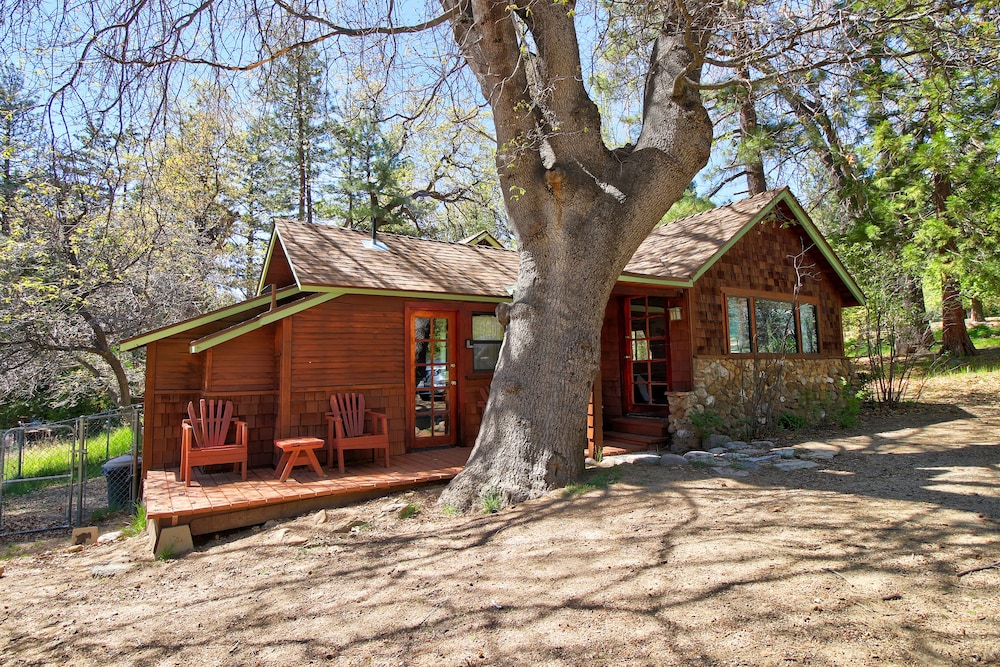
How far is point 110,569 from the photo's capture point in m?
4.63

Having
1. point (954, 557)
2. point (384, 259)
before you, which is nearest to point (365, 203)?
point (384, 259)

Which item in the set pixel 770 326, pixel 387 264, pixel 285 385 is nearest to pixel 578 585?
pixel 285 385

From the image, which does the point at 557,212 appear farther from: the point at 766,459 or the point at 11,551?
the point at 11,551

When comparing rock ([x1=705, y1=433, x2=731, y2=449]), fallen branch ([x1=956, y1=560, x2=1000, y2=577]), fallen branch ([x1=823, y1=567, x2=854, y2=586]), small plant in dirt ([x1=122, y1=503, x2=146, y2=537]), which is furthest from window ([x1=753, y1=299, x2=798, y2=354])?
small plant in dirt ([x1=122, y1=503, x2=146, y2=537])

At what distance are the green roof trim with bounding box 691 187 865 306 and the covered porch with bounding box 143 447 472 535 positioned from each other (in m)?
5.11

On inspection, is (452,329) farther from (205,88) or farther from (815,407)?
(815,407)

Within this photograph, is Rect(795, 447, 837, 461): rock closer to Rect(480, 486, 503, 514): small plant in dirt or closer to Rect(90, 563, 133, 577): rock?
Rect(480, 486, 503, 514): small plant in dirt

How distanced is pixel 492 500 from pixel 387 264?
4.18 meters

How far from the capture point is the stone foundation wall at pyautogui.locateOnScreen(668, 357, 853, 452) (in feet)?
27.9

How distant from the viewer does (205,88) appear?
6434mm

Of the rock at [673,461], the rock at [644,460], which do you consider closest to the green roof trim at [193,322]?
the rock at [644,460]

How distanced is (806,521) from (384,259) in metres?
6.16

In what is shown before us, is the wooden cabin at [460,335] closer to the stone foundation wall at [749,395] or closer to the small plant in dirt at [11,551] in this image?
the stone foundation wall at [749,395]

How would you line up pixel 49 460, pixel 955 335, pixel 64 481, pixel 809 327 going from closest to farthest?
1. pixel 64 481
2. pixel 809 327
3. pixel 49 460
4. pixel 955 335
